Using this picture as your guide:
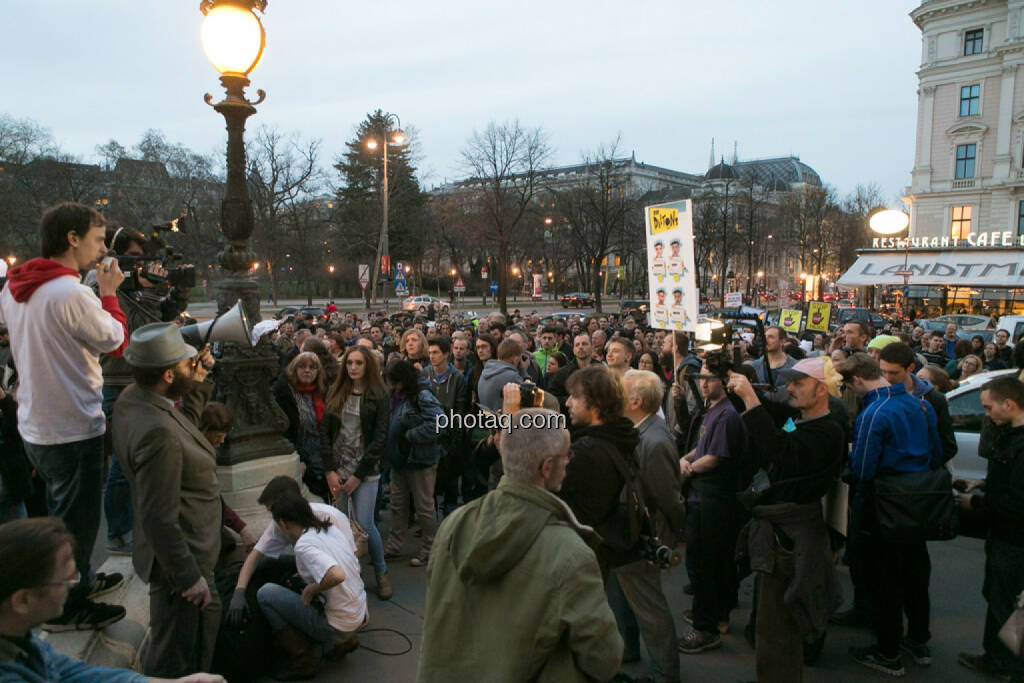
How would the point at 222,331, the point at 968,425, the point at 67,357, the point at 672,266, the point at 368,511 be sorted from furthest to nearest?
the point at 968,425, the point at 672,266, the point at 368,511, the point at 222,331, the point at 67,357

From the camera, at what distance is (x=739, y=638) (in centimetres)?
461

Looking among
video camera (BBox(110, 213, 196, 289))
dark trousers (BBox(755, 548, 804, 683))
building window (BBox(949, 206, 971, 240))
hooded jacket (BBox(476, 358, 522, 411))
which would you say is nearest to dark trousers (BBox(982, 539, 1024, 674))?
dark trousers (BBox(755, 548, 804, 683))

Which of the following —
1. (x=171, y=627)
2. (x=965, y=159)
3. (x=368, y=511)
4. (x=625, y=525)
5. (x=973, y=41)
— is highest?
(x=973, y=41)

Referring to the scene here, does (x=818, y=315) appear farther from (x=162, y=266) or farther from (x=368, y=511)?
(x=162, y=266)

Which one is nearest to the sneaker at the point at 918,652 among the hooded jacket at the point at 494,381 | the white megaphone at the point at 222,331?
the hooded jacket at the point at 494,381

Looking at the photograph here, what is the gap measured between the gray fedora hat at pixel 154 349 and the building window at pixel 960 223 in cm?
5344

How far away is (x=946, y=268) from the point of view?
3331 centimetres

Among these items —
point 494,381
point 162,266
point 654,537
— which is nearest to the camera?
point 654,537

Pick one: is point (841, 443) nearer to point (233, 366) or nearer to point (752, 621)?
point (752, 621)

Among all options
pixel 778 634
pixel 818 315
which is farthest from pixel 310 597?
pixel 818 315

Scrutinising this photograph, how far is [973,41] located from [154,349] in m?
57.7

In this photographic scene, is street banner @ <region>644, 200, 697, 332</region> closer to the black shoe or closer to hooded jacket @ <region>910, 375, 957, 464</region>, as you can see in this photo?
hooded jacket @ <region>910, 375, 957, 464</region>

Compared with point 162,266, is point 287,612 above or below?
below

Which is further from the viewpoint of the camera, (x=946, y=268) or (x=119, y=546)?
(x=946, y=268)
